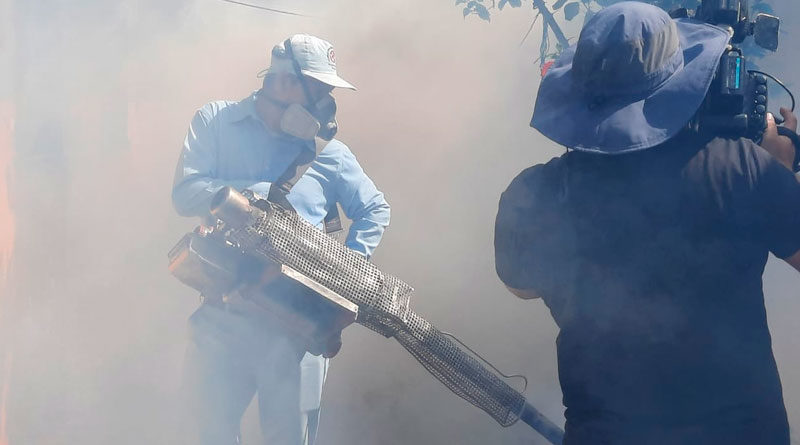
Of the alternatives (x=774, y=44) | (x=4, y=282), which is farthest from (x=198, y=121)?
(x=774, y=44)

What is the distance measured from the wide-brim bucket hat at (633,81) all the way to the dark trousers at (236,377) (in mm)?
1822

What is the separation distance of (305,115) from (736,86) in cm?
194

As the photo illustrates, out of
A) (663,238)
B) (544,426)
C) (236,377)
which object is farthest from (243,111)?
(663,238)

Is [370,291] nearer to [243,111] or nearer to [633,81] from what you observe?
[243,111]

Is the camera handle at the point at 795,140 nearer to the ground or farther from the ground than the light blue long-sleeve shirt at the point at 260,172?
farther from the ground

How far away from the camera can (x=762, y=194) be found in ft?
6.35

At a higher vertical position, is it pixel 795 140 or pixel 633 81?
pixel 633 81

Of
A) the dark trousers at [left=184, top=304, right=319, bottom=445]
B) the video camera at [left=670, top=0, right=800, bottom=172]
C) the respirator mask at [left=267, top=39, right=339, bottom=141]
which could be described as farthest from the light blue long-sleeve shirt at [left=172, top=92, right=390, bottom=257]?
the video camera at [left=670, top=0, right=800, bottom=172]

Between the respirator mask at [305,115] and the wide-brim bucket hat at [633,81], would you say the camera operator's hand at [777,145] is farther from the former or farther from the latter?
the respirator mask at [305,115]

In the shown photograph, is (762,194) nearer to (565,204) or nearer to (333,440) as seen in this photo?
(565,204)

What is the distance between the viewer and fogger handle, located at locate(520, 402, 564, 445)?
331cm

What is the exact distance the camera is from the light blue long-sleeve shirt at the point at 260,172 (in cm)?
349

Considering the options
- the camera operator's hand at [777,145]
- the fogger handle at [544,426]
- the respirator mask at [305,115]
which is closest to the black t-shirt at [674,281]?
the camera operator's hand at [777,145]

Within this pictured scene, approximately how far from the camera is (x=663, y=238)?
2.01m
